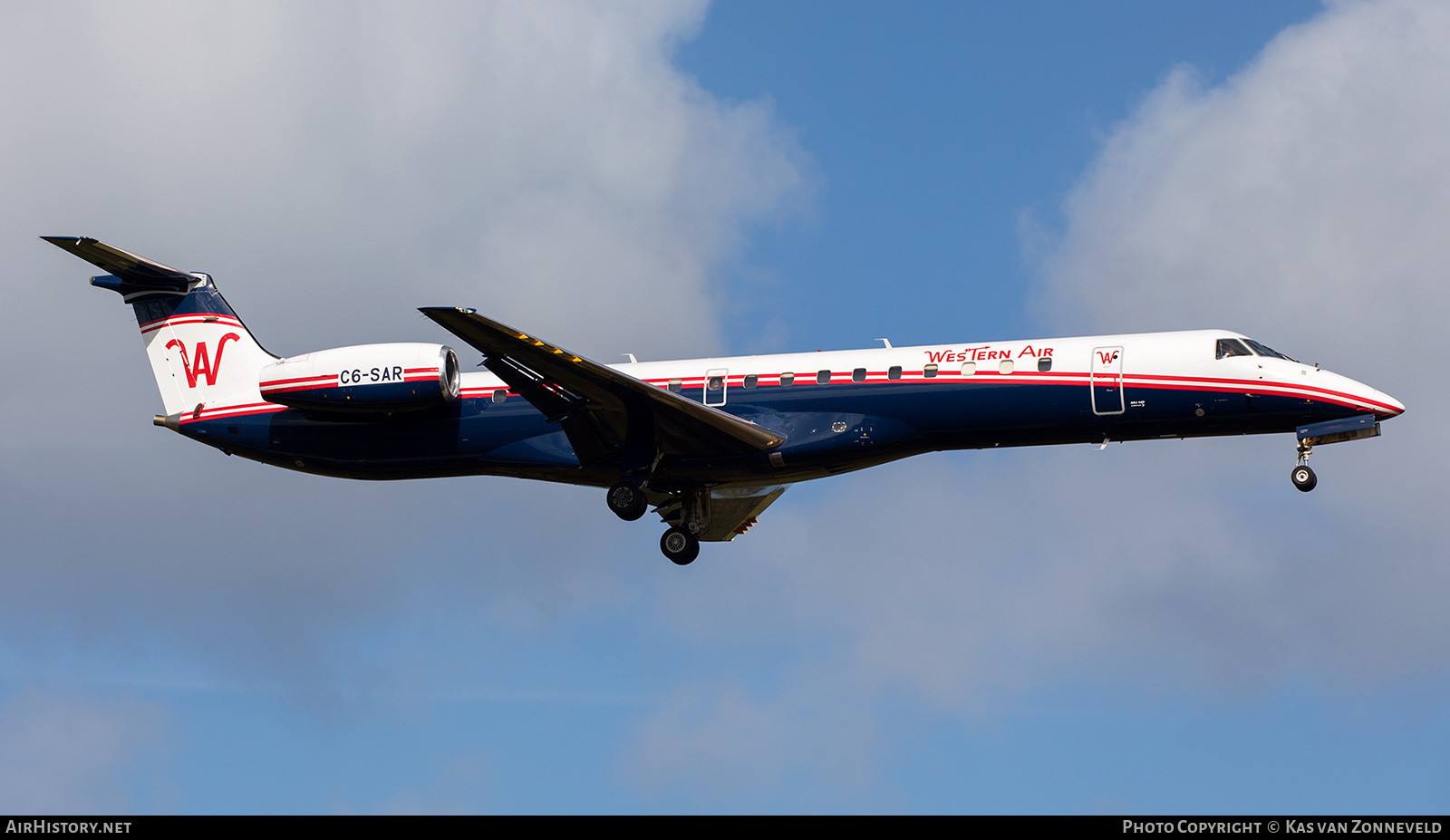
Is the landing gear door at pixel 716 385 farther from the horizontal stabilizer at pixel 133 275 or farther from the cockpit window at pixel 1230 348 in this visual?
the horizontal stabilizer at pixel 133 275

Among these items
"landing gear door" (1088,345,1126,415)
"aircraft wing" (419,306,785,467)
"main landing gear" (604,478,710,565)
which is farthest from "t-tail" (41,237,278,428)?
"landing gear door" (1088,345,1126,415)

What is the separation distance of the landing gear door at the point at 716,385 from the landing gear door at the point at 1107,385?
650cm

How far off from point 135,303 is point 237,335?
2.36m

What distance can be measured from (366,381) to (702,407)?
253 inches

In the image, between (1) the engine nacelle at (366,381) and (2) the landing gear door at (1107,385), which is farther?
(1) the engine nacelle at (366,381)

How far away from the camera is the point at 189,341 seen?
3125 cm

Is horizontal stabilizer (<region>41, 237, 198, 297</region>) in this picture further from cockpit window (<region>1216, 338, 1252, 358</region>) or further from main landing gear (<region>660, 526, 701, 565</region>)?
cockpit window (<region>1216, 338, 1252, 358</region>)

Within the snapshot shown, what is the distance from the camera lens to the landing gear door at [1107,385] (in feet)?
86.1

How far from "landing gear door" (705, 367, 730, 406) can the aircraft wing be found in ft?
3.11

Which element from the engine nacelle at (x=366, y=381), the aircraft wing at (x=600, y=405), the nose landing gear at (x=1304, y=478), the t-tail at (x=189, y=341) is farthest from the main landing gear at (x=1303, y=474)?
the t-tail at (x=189, y=341)

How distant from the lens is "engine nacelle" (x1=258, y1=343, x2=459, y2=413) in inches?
1105
